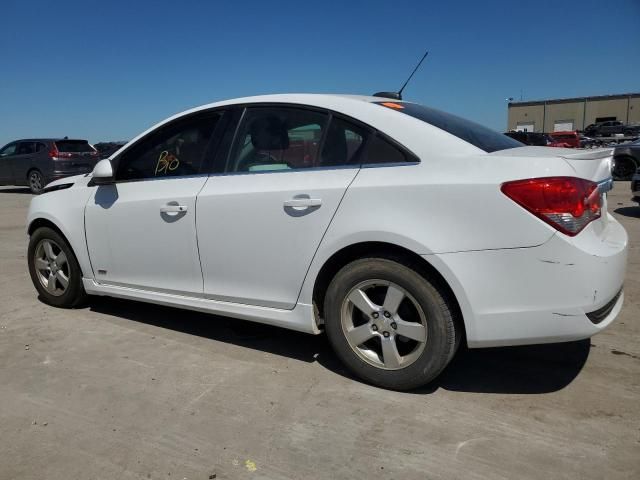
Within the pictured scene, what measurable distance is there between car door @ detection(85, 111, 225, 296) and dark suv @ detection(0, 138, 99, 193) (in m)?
12.7

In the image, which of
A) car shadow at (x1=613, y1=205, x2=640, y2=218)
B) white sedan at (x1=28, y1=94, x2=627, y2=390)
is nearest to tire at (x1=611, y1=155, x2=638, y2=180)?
car shadow at (x1=613, y1=205, x2=640, y2=218)

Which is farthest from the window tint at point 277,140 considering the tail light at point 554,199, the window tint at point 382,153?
the tail light at point 554,199

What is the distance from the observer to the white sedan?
2.61 m

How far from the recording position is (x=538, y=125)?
251 ft

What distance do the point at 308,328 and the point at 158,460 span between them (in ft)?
3.64

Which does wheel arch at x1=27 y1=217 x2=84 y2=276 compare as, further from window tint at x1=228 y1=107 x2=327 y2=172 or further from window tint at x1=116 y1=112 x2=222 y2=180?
window tint at x1=228 y1=107 x2=327 y2=172

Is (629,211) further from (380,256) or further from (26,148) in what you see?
(26,148)

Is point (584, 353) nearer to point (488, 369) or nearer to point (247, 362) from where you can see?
point (488, 369)

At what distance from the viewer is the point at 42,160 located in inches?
619

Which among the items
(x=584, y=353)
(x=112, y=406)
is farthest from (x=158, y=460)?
(x=584, y=353)

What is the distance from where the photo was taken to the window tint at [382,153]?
295 centimetres

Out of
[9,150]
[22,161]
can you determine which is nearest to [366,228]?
[22,161]

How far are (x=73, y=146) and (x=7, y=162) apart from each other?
220 cm

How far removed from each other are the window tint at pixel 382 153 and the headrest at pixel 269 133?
0.59m
